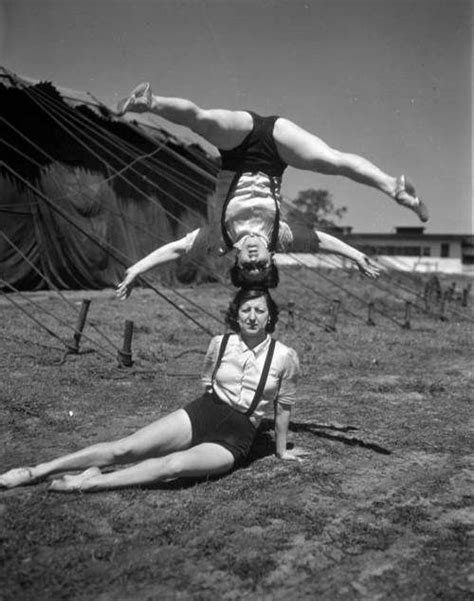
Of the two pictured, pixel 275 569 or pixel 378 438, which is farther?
pixel 378 438

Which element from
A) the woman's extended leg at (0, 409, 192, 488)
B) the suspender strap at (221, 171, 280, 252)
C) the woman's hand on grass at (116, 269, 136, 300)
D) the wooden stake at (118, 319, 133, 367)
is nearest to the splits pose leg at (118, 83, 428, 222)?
the suspender strap at (221, 171, 280, 252)

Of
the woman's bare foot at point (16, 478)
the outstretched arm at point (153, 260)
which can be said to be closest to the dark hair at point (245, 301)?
the outstretched arm at point (153, 260)

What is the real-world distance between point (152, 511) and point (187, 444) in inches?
22.5

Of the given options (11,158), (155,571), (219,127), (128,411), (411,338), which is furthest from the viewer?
(11,158)

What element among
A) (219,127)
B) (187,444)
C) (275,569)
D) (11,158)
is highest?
(11,158)

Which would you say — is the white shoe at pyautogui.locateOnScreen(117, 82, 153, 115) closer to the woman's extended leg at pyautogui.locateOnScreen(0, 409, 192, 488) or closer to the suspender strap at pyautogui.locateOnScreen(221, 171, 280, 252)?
the suspender strap at pyautogui.locateOnScreen(221, 171, 280, 252)

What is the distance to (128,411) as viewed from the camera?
5.02 meters

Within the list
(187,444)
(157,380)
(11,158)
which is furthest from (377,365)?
(11,158)

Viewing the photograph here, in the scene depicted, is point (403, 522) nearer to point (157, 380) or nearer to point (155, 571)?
point (155, 571)

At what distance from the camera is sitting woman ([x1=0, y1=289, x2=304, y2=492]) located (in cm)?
318

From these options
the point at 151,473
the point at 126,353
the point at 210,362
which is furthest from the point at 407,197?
the point at 126,353

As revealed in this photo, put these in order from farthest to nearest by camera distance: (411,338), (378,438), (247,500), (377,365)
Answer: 1. (411,338)
2. (377,365)
3. (378,438)
4. (247,500)

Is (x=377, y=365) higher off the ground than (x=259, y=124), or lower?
lower

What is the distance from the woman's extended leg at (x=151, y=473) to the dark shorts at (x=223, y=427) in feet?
0.44
